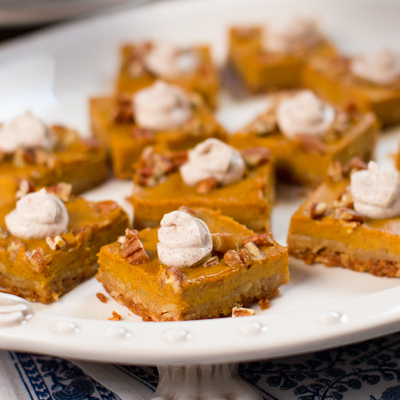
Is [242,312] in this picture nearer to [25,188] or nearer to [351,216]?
[351,216]

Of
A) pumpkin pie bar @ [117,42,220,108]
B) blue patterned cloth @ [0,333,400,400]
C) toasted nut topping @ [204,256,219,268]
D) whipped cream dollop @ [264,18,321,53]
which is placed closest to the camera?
blue patterned cloth @ [0,333,400,400]

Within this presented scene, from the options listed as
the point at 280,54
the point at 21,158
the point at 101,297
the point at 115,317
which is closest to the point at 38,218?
the point at 101,297

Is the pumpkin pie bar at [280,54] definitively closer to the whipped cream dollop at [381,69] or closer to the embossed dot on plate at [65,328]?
the whipped cream dollop at [381,69]

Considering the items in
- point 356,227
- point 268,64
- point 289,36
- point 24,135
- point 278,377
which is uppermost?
point 289,36

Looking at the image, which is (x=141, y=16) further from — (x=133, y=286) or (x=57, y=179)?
(x=133, y=286)

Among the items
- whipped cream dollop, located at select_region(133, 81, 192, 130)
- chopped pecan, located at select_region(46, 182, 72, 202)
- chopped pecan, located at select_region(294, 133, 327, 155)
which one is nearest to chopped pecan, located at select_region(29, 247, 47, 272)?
chopped pecan, located at select_region(46, 182, 72, 202)

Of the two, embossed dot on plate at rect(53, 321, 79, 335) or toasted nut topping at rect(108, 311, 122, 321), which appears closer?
embossed dot on plate at rect(53, 321, 79, 335)

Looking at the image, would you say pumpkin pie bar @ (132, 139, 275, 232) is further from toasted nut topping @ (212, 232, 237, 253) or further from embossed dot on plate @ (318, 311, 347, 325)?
embossed dot on plate @ (318, 311, 347, 325)
